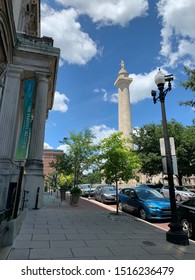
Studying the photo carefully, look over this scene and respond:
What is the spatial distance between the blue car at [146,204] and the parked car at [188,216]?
233 centimetres

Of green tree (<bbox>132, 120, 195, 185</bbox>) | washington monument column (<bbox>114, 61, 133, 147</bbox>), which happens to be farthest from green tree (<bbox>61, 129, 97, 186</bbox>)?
washington monument column (<bbox>114, 61, 133, 147</bbox>)

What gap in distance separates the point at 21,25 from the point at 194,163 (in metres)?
27.2

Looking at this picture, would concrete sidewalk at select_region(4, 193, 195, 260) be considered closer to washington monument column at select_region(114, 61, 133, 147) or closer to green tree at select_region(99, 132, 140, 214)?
green tree at select_region(99, 132, 140, 214)

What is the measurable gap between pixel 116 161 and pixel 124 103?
43572 mm

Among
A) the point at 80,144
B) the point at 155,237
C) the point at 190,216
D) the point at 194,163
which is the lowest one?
the point at 155,237

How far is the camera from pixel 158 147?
35000 mm

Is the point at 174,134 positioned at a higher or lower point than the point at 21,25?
lower

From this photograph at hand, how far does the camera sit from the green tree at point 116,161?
12.5m

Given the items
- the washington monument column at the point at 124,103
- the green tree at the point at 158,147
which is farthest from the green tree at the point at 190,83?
the washington monument column at the point at 124,103

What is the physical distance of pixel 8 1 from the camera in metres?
10.4

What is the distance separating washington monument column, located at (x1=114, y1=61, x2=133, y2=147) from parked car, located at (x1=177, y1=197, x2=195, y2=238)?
1655 inches

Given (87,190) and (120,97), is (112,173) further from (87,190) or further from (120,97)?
(120,97)

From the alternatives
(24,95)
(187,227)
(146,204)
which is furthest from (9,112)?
(187,227)

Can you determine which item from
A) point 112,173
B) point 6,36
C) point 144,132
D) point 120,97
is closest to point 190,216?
point 112,173
